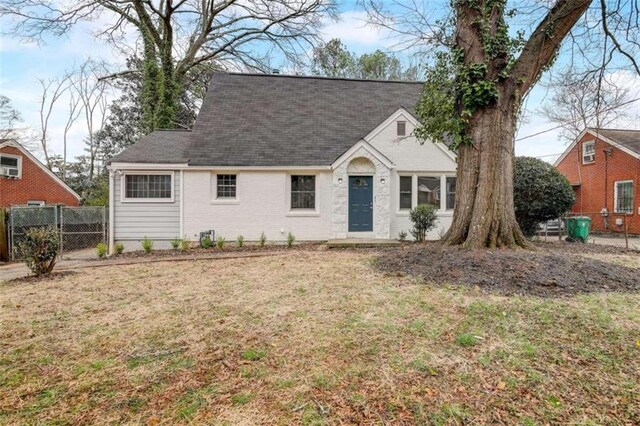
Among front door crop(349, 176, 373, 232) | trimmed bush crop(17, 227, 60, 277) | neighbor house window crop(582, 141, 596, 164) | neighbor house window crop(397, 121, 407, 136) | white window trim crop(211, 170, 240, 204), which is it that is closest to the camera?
trimmed bush crop(17, 227, 60, 277)

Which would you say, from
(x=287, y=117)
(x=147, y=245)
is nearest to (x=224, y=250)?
(x=147, y=245)

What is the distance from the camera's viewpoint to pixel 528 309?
427 centimetres

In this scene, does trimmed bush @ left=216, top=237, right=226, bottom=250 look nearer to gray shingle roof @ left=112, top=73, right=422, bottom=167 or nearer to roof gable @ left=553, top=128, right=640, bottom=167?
gray shingle roof @ left=112, top=73, right=422, bottom=167

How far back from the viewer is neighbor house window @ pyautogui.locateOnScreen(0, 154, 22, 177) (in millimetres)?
18453

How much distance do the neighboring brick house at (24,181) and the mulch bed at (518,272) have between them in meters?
22.1

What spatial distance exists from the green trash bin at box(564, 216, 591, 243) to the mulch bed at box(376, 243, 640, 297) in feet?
22.8

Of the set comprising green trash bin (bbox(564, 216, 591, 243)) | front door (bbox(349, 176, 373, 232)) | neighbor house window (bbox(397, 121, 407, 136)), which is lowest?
green trash bin (bbox(564, 216, 591, 243))

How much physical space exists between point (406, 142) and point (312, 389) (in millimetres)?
11101

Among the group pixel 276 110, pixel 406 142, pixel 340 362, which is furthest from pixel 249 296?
pixel 276 110

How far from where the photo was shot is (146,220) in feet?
38.2

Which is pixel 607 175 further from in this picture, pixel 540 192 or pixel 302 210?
pixel 302 210

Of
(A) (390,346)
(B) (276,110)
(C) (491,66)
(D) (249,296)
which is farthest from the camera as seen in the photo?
(B) (276,110)

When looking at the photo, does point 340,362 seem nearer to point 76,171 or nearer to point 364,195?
point 364,195

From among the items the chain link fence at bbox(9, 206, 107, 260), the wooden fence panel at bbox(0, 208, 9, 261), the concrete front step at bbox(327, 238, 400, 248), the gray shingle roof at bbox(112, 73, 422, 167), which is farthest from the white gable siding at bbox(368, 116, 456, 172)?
the wooden fence panel at bbox(0, 208, 9, 261)
